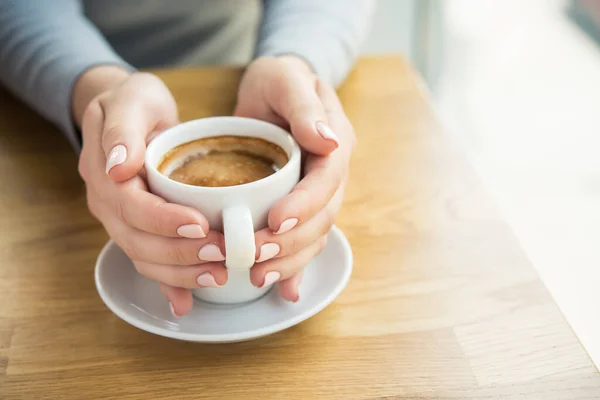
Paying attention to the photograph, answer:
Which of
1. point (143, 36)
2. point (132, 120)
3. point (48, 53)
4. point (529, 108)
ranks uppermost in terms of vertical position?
point (132, 120)

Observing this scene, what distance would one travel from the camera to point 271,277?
519mm

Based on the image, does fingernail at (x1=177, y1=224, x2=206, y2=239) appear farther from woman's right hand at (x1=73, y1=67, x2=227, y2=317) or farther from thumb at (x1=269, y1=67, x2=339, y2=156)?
thumb at (x1=269, y1=67, x2=339, y2=156)

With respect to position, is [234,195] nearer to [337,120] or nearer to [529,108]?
[337,120]

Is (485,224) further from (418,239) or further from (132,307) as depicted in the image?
(132,307)

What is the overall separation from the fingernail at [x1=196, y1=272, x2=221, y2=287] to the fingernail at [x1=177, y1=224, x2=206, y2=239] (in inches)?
1.3

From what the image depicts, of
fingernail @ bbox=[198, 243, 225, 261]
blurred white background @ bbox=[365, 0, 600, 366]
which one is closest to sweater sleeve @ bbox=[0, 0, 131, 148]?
fingernail @ bbox=[198, 243, 225, 261]

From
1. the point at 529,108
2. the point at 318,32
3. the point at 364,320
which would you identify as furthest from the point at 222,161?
the point at 529,108

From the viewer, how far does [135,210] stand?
51 cm

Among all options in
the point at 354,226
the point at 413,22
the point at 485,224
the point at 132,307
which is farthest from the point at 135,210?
the point at 413,22

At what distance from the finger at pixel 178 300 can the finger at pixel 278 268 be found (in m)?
0.05

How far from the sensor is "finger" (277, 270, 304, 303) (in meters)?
0.53

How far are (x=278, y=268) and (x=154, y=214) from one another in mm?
107

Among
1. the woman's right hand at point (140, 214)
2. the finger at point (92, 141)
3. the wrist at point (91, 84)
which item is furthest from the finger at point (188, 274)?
the wrist at point (91, 84)

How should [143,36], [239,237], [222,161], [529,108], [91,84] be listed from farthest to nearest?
[529,108]
[143,36]
[91,84]
[222,161]
[239,237]
